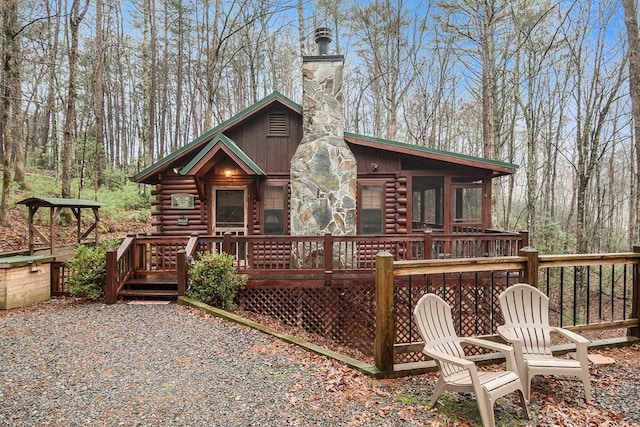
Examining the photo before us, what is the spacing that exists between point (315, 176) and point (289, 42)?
18165mm

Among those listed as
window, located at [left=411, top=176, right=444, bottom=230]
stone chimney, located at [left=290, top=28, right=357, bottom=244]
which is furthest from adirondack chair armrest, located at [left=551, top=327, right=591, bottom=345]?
window, located at [left=411, top=176, right=444, bottom=230]

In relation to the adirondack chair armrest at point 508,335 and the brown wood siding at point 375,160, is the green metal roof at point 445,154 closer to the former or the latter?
the brown wood siding at point 375,160

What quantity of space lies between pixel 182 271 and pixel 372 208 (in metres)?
5.37

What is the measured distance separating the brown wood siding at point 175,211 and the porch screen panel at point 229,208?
44 cm

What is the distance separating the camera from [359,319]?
7.56 meters

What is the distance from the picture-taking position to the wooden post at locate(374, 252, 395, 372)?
3809 mm

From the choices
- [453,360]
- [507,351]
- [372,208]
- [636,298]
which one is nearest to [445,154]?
[372,208]

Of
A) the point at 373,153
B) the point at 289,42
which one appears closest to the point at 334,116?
the point at 373,153

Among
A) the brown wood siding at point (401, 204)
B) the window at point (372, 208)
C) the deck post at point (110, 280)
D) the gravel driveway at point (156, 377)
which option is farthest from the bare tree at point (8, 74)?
the brown wood siding at point (401, 204)

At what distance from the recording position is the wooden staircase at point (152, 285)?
23.6 ft

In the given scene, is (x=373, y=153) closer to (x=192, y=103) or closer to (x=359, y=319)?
(x=359, y=319)

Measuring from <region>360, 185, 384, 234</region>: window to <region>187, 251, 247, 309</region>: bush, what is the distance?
4.38 m

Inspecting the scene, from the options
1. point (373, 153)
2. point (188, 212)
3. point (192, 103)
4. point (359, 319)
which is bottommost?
point (359, 319)

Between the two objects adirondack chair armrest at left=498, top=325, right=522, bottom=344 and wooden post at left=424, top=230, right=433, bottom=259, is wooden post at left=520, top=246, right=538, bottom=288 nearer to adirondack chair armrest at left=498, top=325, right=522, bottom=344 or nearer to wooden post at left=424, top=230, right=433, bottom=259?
adirondack chair armrest at left=498, top=325, right=522, bottom=344
